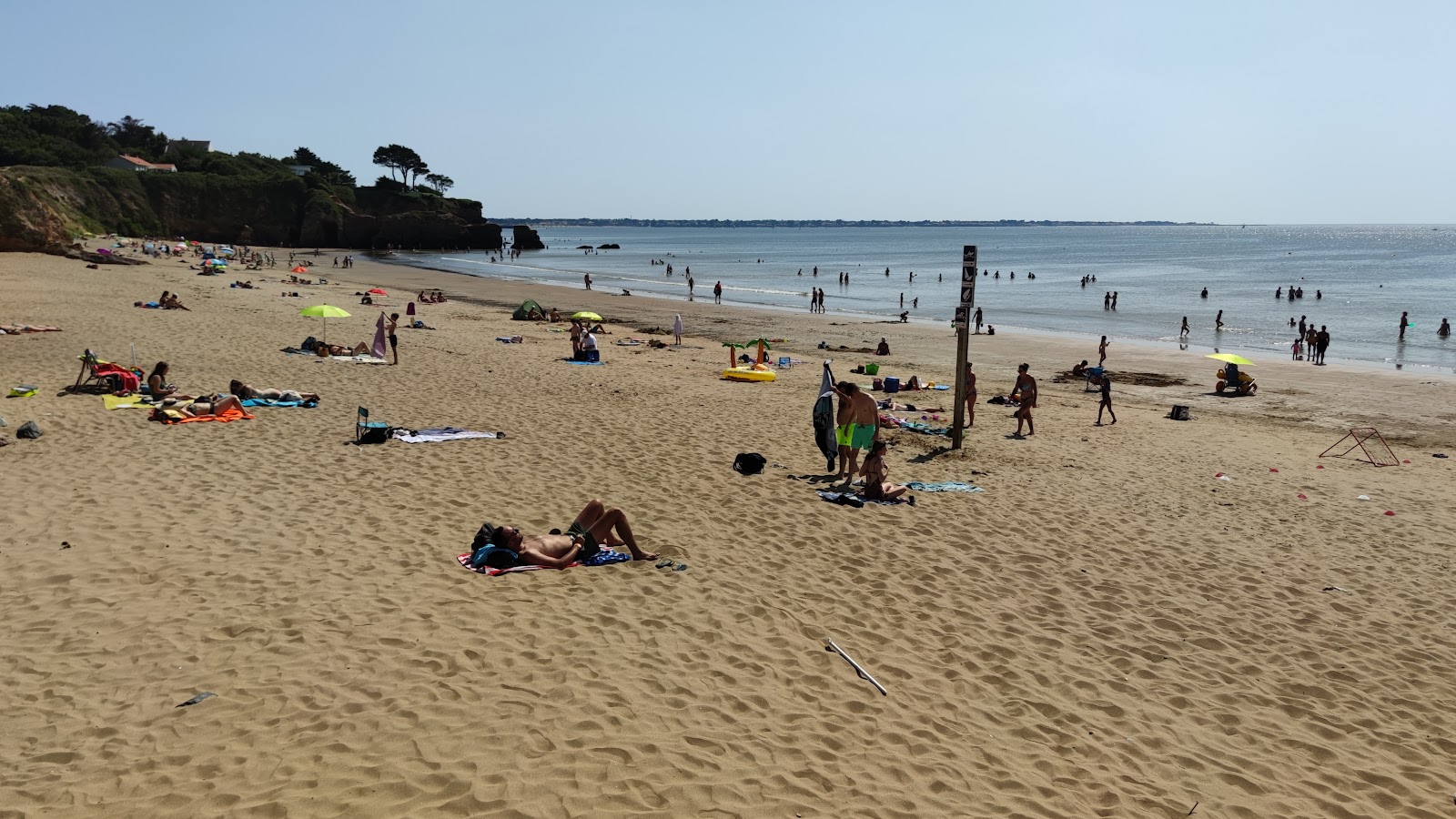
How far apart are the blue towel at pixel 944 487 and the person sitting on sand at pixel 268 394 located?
9461 millimetres

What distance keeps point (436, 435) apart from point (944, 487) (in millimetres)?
6824

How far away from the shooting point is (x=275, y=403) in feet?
45.5

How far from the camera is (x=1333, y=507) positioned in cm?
1112

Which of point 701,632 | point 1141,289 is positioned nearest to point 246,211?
point 1141,289

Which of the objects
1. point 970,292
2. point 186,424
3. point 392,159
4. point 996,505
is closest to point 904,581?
point 996,505

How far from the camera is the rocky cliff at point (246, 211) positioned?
63.2 m

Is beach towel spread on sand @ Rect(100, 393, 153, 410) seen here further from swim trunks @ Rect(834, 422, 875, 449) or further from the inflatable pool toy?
the inflatable pool toy

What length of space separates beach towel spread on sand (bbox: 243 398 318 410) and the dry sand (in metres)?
0.44

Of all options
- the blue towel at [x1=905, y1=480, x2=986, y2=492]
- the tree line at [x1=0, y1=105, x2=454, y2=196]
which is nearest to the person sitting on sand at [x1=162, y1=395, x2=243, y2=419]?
the blue towel at [x1=905, y1=480, x2=986, y2=492]

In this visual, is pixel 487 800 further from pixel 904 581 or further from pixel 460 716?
pixel 904 581

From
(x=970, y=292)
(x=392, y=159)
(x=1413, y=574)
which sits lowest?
(x=1413, y=574)

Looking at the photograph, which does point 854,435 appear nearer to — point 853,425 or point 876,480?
point 853,425

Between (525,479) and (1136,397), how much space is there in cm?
1612

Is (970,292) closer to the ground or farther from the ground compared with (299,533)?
farther from the ground
